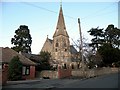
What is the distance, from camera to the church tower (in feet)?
327

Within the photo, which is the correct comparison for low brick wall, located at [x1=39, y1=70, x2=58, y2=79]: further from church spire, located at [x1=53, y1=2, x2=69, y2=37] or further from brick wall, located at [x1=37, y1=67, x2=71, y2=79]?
church spire, located at [x1=53, y1=2, x2=69, y2=37]

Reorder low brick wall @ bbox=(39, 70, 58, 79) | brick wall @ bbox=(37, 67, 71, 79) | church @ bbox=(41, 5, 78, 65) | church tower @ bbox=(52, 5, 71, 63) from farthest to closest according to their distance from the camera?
1. church tower @ bbox=(52, 5, 71, 63)
2. church @ bbox=(41, 5, 78, 65)
3. low brick wall @ bbox=(39, 70, 58, 79)
4. brick wall @ bbox=(37, 67, 71, 79)

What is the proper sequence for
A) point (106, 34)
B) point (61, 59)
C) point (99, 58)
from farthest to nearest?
point (61, 59), point (106, 34), point (99, 58)

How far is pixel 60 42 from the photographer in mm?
102312

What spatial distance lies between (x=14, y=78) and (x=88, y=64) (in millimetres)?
28861

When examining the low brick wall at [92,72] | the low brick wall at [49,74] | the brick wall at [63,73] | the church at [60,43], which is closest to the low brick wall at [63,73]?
the brick wall at [63,73]

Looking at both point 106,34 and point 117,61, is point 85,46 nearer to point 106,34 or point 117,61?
point 117,61

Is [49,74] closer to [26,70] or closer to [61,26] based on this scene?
[26,70]

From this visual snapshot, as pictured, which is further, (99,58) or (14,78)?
(99,58)

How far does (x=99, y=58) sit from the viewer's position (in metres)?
60.9

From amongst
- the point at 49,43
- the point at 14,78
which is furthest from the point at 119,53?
the point at 49,43

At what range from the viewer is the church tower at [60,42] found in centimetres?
9964

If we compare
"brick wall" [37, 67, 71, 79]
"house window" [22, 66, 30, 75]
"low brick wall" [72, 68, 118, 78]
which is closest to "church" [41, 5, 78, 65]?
"low brick wall" [72, 68, 118, 78]

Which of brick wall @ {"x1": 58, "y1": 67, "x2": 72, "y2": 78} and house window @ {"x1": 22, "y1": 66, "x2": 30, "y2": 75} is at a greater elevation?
house window @ {"x1": 22, "y1": 66, "x2": 30, "y2": 75}
